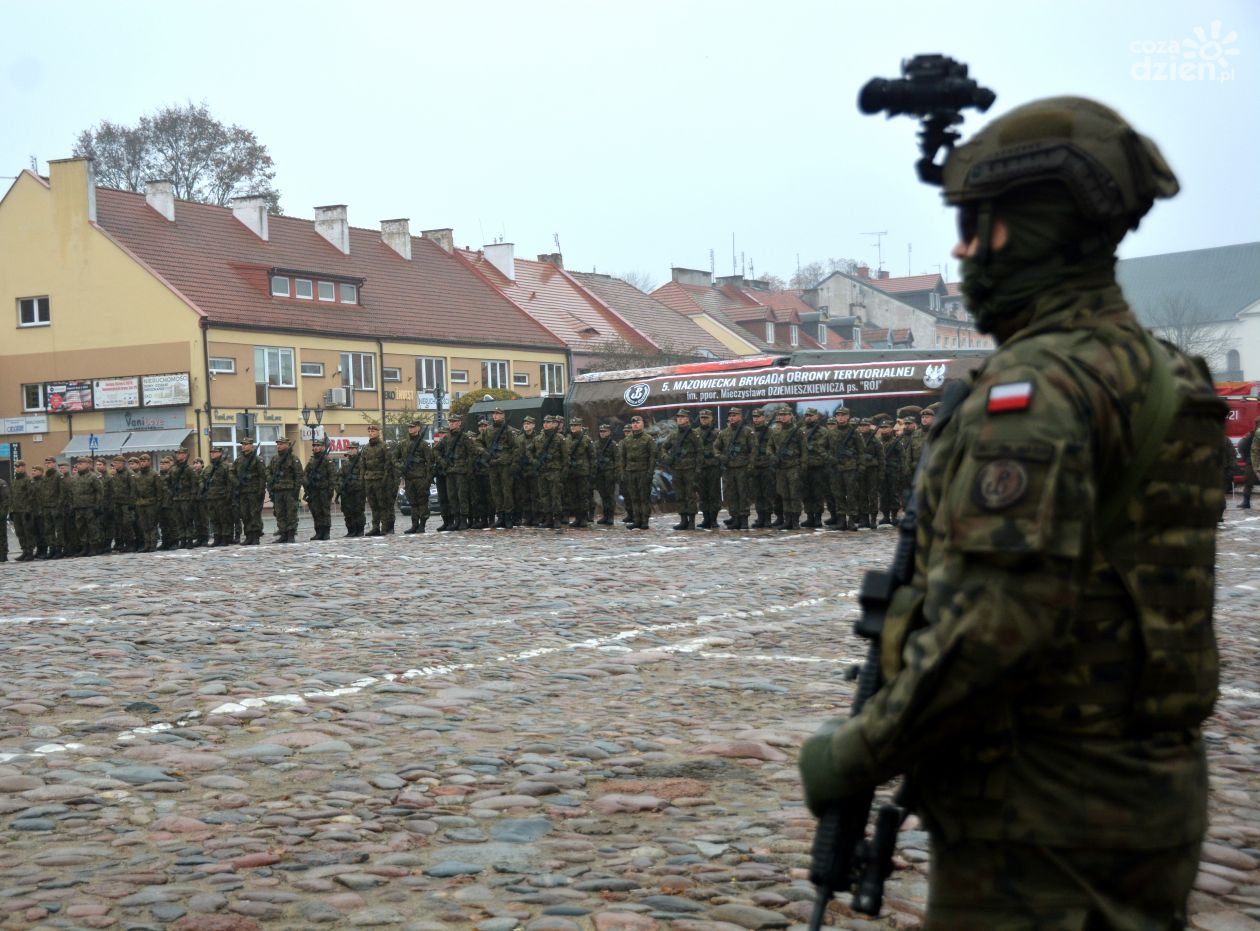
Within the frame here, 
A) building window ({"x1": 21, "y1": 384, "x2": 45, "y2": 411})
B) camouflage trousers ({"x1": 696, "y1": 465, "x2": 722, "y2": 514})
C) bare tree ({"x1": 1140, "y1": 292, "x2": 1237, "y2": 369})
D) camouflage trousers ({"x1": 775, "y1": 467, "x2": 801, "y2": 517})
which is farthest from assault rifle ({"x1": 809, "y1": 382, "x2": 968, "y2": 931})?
bare tree ({"x1": 1140, "y1": 292, "x2": 1237, "y2": 369})

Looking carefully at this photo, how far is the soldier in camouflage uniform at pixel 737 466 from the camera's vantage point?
2627 centimetres

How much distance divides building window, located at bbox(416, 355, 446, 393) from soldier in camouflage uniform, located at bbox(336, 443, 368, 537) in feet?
98.8

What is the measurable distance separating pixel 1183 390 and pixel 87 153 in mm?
62043

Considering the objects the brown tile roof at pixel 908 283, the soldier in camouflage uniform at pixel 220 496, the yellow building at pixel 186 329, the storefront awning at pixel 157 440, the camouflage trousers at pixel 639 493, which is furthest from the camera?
the brown tile roof at pixel 908 283

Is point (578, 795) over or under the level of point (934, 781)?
under

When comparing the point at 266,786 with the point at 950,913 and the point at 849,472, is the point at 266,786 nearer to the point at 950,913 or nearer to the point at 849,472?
the point at 950,913

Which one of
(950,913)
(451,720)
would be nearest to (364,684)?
(451,720)

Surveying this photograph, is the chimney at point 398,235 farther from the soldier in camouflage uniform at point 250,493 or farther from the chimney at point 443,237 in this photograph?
the soldier in camouflage uniform at point 250,493

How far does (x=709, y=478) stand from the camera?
87.1ft

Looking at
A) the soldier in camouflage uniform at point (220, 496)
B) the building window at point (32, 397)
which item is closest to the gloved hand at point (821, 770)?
the soldier in camouflage uniform at point (220, 496)

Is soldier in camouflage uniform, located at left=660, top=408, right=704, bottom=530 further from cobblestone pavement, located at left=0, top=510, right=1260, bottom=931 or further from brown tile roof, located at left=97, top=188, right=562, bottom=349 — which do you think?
brown tile roof, located at left=97, top=188, right=562, bottom=349

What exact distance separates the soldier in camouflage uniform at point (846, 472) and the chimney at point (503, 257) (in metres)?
44.5

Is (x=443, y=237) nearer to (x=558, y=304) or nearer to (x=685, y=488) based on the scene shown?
(x=558, y=304)

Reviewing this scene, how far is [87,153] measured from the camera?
59.2m
